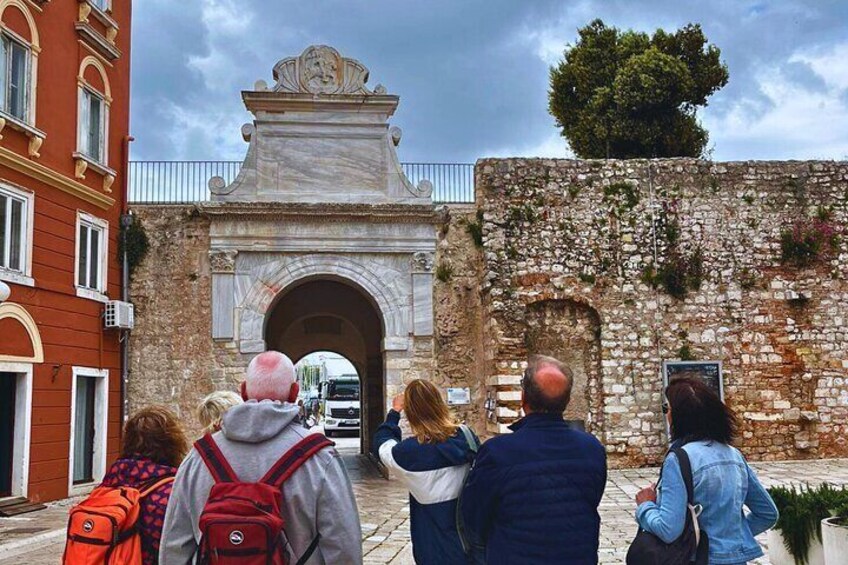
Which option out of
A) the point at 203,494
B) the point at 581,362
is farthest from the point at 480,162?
the point at 203,494

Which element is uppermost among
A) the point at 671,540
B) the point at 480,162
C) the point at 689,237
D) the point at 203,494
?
the point at 480,162

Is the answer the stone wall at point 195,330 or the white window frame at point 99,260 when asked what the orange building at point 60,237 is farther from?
the stone wall at point 195,330

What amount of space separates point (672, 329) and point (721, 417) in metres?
10.9

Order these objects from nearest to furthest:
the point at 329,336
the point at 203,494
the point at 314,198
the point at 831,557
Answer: the point at 203,494 → the point at 831,557 → the point at 314,198 → the point at 329,336

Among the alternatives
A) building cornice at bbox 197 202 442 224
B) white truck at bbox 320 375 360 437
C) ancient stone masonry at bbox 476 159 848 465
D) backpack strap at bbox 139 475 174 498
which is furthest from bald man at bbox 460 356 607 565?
white truck at bbox 320 375 360 437

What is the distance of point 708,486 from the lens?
363 cm

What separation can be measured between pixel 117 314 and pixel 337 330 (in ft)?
23.9

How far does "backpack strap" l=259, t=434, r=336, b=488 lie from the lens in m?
3.04

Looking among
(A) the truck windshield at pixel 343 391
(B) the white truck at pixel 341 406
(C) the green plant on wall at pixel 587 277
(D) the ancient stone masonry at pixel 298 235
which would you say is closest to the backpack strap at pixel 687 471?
(D) the ancient stone masonry at pixel 298 235

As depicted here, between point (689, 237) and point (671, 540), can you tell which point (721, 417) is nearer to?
point (671, 540)

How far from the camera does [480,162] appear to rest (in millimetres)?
14758

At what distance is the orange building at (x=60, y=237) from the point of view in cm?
1119

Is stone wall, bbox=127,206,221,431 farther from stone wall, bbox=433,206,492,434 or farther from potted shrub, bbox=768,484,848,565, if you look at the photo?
potted shrub, bbox=768,484,848,565

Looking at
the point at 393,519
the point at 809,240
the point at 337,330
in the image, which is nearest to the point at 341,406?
the point at 337,330
